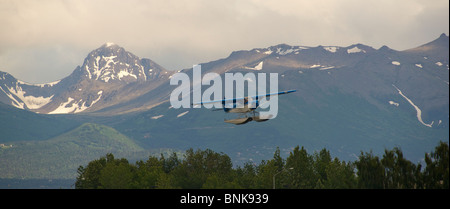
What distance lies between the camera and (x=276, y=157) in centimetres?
18788

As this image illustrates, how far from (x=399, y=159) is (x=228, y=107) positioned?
110ft

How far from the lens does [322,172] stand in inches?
6811

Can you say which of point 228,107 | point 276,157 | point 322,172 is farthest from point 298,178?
point 228,107
